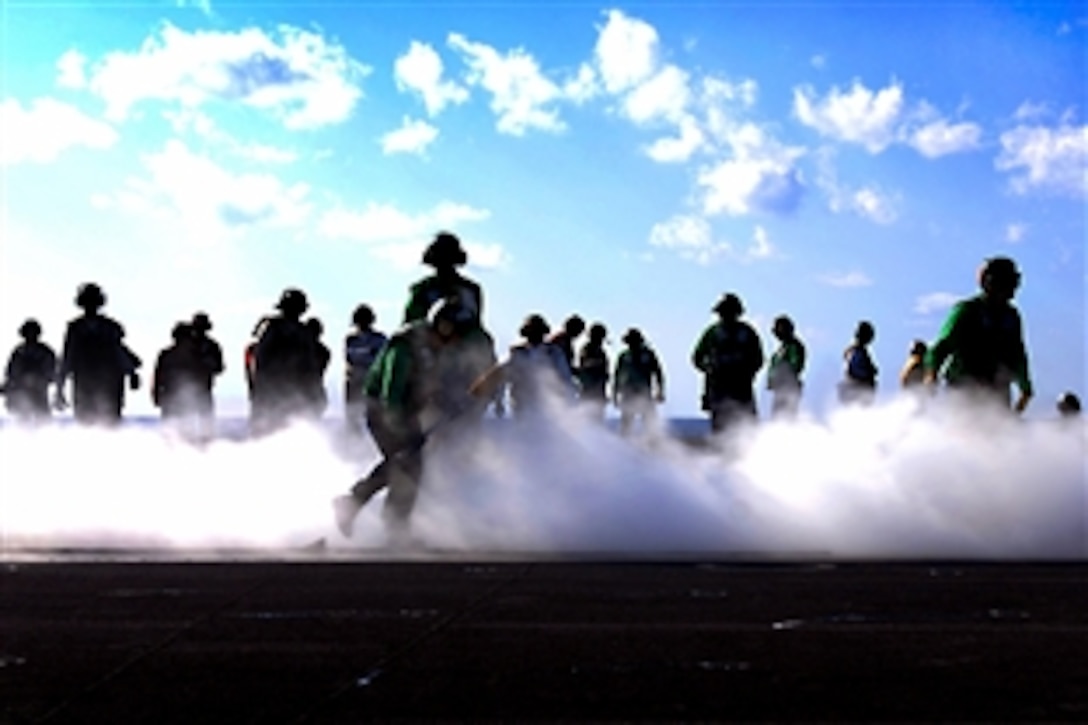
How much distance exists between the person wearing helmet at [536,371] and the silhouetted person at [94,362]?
159 inches

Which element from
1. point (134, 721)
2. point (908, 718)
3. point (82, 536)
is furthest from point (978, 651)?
point (82, 536)

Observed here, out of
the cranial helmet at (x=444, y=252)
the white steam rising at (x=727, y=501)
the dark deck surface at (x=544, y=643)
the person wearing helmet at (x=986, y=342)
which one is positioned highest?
the cranial helmet at (x=444, y=252)

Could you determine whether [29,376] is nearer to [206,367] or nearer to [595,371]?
[206,367]

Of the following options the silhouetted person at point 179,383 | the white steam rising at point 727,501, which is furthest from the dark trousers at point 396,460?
the silhouetted person at point 179,383

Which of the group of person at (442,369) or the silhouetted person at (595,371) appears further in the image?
the silhouetted person at (595,371)

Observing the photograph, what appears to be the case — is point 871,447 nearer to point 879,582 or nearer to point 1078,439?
point 1078,439

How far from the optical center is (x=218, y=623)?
9.33m

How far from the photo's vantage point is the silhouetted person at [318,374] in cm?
1836

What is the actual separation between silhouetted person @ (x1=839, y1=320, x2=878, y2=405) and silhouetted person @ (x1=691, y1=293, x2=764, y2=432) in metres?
7.64

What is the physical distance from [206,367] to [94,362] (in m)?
3.87

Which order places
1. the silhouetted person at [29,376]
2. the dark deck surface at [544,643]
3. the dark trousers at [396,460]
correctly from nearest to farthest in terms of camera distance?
1. the dark deck surface at [544,643]
2. the dark trousers at [396,460]
3. the silhouetted person at [29,376]

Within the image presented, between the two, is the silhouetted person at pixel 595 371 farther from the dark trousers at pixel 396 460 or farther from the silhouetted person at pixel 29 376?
the dark trousers at pixel 396 460

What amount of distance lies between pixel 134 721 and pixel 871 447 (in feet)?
29.6

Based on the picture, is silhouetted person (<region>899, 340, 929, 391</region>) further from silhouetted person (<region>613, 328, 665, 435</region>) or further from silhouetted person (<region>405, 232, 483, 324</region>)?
silhouetted person (<region>405, 232, 483, 324</region>)
